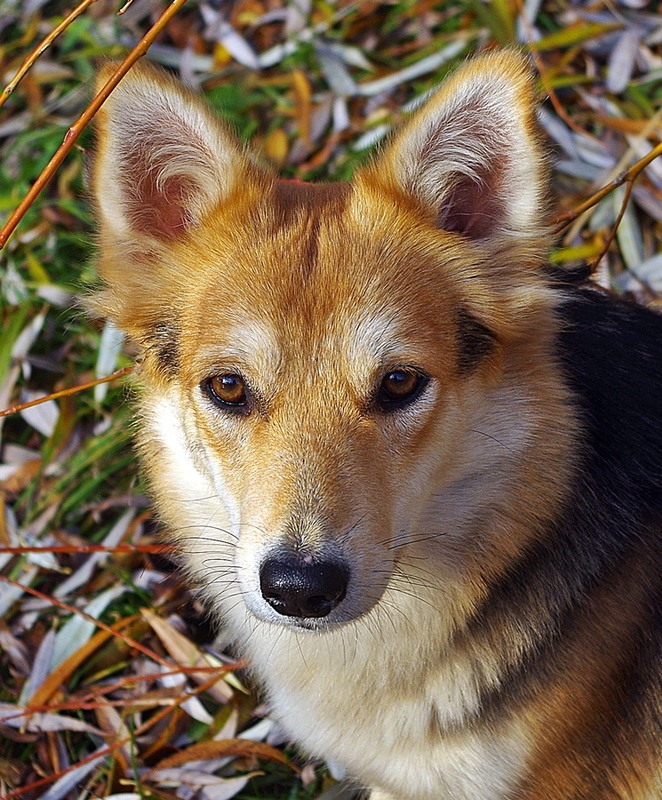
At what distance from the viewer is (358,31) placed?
4.69 metres

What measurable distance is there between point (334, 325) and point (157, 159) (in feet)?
2.16

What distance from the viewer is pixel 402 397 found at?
2186mm

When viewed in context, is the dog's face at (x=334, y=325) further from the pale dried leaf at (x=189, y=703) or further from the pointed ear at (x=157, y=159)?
the pale dried leaf at (x=189, y=703)

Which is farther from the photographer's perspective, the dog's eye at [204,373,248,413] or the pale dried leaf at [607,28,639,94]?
the pale dried leaf at [607,28,639,94]

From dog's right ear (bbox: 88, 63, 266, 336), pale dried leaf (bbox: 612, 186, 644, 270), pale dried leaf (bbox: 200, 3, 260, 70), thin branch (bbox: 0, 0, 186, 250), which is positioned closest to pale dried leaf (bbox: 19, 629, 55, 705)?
dog's right ear (bbox: 88, 63, 266, 336)

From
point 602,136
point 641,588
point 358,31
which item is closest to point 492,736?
point 641,588

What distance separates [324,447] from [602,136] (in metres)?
2.85

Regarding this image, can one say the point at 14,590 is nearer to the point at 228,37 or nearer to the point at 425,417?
the point at 425,417

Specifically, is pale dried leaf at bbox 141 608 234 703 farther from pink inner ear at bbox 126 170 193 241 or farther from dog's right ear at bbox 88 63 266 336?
pink inner ear at bbox 126 170 193 241

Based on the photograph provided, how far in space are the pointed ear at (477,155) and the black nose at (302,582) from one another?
95 cm

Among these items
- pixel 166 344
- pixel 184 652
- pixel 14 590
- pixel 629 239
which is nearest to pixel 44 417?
pixel 14 590

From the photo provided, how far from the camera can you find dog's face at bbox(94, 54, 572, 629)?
205 centimetres

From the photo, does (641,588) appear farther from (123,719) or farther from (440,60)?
(440,60)

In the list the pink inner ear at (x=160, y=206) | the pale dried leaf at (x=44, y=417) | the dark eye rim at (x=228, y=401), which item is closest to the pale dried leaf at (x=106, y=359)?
the pale dried leaf at (x=44, y=417)
